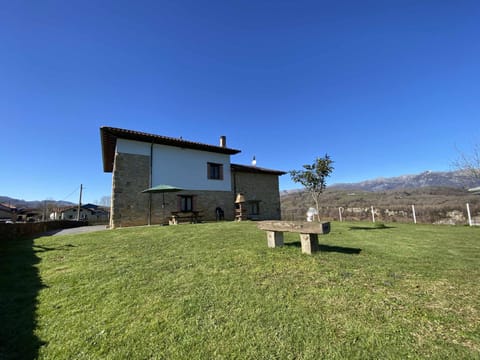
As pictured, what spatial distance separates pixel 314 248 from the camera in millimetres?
4703

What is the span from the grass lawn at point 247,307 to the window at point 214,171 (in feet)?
38.1

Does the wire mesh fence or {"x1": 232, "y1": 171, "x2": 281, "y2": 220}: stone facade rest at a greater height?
{"x1": 232, "y1": 171, "x2": 281, "y2": 220}: stone facade

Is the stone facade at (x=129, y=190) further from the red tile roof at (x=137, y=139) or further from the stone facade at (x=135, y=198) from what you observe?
the red tile roof at (x=137, y=139)

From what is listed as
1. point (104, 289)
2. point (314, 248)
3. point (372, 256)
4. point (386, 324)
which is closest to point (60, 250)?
point (104, 289)

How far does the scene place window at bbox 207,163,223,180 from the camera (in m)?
16.2

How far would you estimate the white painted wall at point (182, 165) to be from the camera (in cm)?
1346

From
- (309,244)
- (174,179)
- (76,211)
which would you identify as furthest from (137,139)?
(76,211)

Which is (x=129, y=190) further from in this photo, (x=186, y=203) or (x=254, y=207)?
(x=254, y=207)

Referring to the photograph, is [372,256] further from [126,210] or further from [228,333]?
[126,210]

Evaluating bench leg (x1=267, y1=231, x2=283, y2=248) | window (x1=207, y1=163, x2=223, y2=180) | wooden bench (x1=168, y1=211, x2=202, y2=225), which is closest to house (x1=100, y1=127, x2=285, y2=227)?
window (x1=207, y1=163, x2=223, y2=180)

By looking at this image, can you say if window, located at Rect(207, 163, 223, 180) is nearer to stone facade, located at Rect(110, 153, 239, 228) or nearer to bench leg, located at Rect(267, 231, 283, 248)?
stone facade, located at Rect(110, 153, 239, 228)

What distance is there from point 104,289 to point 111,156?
637 inches

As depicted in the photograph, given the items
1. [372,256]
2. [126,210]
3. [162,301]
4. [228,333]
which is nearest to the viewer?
[228,333]

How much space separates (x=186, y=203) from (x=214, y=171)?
3337 mm
